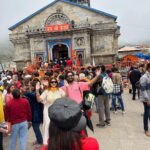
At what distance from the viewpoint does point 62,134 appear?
2160 millimetres

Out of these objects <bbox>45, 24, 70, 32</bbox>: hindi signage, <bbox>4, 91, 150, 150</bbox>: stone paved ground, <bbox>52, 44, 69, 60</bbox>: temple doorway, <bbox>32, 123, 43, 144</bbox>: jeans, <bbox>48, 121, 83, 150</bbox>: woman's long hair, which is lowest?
<bbox>4, 91, 150, 150</bbox>: stone paved ground

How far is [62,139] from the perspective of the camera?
2152mm

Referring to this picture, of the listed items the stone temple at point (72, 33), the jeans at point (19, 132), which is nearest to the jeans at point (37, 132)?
the jeans at point (19, 132)

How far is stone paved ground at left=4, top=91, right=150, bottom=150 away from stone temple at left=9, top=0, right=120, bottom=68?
22997 mm

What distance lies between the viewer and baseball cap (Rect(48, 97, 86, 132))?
2.15 metres

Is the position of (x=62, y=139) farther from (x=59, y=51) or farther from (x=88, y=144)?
(x=59, y=51)

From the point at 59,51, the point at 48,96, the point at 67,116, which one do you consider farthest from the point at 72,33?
the point at 67,116

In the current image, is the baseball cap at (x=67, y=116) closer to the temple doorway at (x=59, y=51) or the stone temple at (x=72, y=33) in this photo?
the stone temple at (x=72, y=33)

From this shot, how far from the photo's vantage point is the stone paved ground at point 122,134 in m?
6.93

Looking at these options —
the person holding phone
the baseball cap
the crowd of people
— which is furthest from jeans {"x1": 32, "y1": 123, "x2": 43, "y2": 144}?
the baseball cap

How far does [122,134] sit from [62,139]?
6089 millimetres

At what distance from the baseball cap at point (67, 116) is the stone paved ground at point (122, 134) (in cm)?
484

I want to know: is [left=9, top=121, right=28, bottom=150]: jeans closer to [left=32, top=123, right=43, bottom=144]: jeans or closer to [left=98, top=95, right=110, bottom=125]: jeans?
[left=32, top=123, right=43, bottom=144]: jeans

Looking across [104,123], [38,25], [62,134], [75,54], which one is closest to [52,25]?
[38,25]
